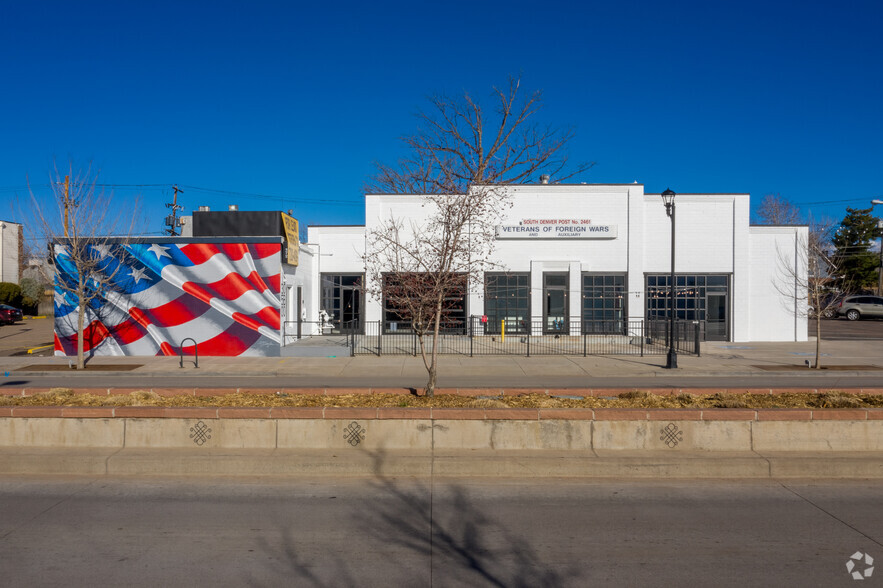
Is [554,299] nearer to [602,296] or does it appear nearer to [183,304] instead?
[602,296]

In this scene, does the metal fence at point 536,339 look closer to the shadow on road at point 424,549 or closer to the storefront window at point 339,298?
the storefront window at point 339,298

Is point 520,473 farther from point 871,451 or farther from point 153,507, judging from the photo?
point 871,451

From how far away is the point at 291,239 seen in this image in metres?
27.2

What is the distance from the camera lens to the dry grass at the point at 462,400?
384 inches

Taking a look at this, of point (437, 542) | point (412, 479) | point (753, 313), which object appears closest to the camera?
point (437, 542)

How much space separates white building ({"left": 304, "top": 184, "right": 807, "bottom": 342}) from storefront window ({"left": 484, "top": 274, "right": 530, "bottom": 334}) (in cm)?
5

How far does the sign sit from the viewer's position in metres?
25.7

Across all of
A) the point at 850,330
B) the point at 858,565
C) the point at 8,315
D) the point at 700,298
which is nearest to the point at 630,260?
the point at 700,298

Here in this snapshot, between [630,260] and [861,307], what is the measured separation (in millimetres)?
27832

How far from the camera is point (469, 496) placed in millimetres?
7051

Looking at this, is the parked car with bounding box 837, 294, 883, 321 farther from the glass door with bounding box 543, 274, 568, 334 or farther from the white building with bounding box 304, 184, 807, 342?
the glass door with bounding box 543, 274, 568, 334

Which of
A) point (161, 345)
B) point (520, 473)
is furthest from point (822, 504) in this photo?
point (161, 345)

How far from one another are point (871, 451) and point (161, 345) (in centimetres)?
2188

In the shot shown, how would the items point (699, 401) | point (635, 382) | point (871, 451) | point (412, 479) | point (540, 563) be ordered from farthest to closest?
point (635, 382) → point (699, 401) → point (871, 451) → point (412, 479) → point (540, 563)
